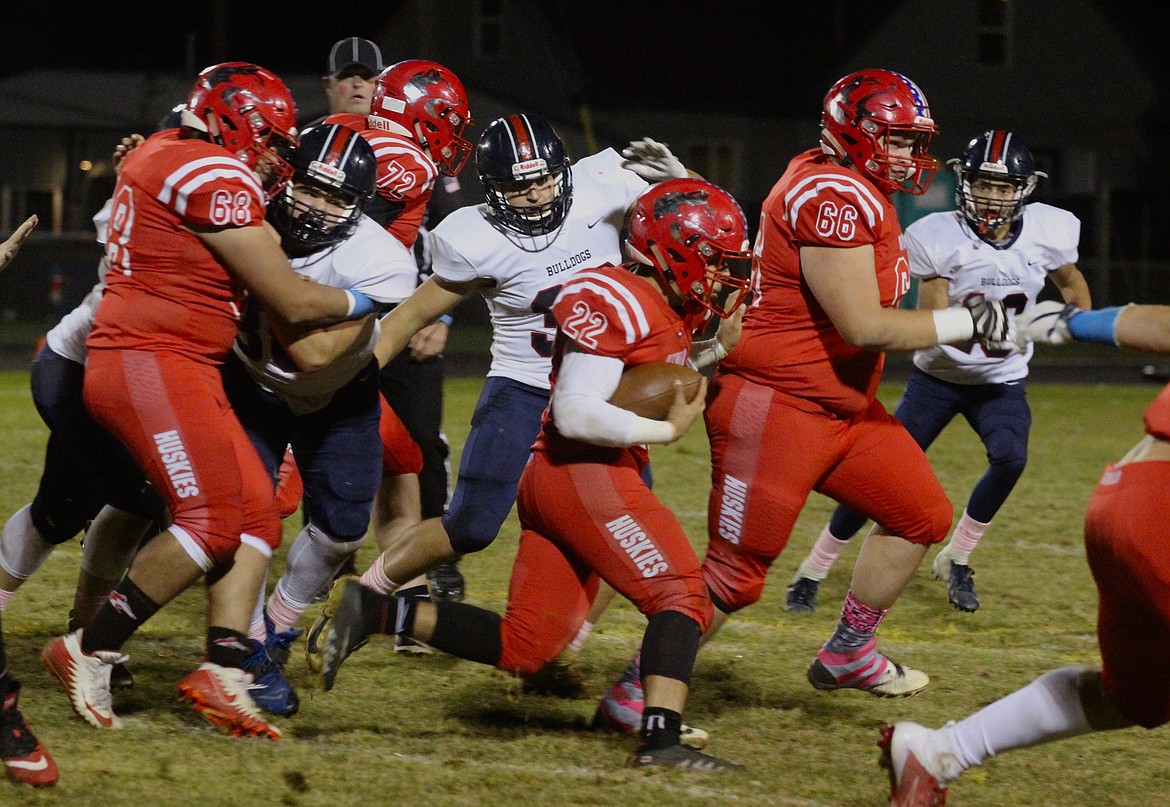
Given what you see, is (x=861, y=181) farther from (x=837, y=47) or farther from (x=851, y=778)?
(x=837, y=47)

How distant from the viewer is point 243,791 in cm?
349

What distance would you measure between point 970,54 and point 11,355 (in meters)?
19.9

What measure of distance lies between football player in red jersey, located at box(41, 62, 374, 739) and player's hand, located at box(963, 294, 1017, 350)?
5.41 feet

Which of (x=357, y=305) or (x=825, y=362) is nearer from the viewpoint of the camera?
(x=357, y=305)

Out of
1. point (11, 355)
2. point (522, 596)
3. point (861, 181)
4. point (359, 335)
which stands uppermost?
point (861, 181)

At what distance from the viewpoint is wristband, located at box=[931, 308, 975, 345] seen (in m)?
3.87

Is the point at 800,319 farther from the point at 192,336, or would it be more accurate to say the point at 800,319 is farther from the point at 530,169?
the point at 192,336

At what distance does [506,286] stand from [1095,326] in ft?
6.79

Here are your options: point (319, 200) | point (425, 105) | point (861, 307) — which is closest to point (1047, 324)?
point (861, 307)

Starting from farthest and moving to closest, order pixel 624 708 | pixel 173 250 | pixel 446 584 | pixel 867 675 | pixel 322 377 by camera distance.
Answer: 1. pixel 446 584
2. pixel 867 675
3. pixel 322 377
4. pixel 624 708
5. pixel 173 250

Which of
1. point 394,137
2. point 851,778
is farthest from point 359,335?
point 851,778

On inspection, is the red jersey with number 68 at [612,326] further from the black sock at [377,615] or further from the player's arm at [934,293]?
the player's arm at [934,293]

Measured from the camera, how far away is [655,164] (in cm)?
500

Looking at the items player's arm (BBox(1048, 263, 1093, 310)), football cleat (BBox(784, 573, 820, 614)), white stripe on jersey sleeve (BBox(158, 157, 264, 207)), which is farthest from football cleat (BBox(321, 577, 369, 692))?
player's arm (BBox(1048, 263, 1093, 310))
